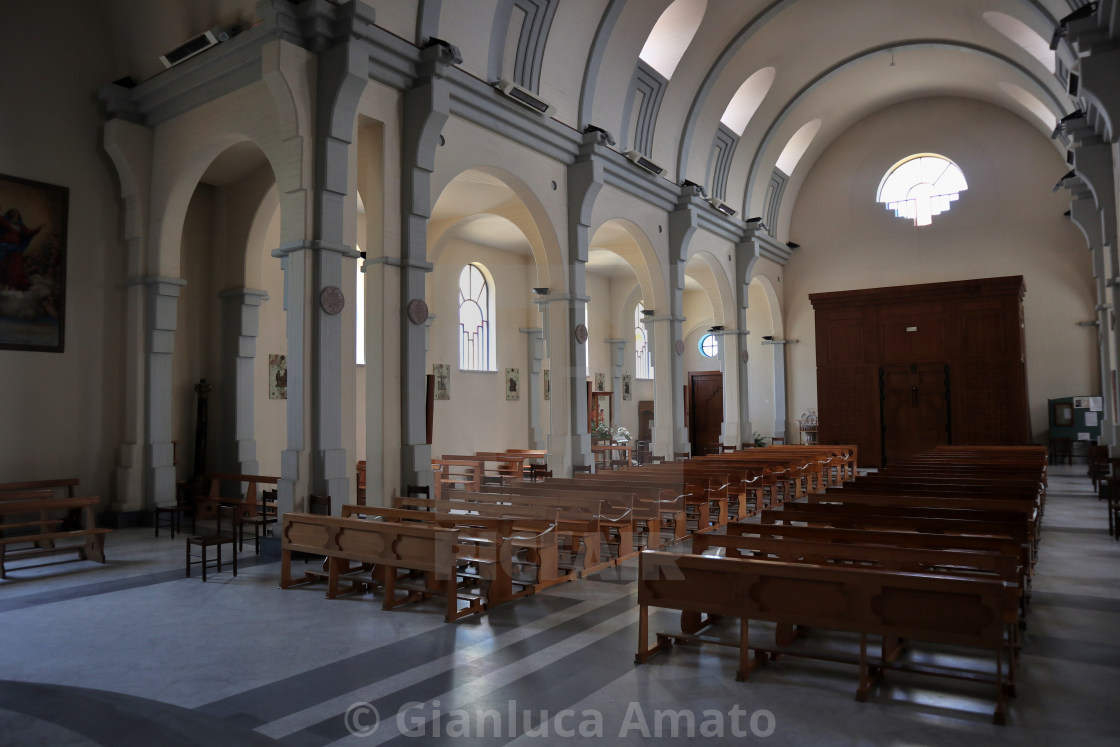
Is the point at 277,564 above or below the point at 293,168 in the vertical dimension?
below

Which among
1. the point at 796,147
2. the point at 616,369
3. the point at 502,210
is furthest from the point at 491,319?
the point at 796,147

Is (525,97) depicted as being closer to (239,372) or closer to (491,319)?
(239,372)

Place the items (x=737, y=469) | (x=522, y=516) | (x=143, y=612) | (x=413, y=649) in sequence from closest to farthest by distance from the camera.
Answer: (x=413, y=649) < (x=143, y=612) < (x=522, y=516) < (x=737, y=469)

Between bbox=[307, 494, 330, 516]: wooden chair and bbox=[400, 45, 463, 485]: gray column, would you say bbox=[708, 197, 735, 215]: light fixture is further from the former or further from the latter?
bbox=[307, 494, 330, 516]: wooden chair

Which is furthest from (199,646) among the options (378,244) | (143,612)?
(378,244)

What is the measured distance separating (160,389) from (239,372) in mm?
1772

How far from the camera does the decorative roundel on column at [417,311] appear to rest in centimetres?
904

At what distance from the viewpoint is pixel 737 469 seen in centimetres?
1056

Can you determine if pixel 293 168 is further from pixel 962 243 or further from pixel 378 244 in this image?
pixel 962 243

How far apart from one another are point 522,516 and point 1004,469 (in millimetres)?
6245

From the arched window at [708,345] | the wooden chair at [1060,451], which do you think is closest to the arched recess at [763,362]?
the arched window at [708,345]

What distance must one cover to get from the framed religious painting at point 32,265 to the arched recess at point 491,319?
6.20 metres

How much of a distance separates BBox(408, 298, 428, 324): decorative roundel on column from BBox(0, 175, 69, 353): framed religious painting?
4.77 m

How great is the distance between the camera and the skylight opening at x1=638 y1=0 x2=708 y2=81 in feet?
44.3
